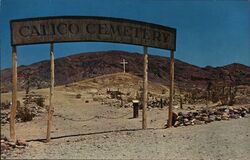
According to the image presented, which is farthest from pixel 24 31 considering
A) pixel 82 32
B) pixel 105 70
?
pixel 105 70

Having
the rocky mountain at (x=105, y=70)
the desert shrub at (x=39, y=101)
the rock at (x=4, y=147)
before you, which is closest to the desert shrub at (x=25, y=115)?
the rocky mountain at (x=105, y=70)

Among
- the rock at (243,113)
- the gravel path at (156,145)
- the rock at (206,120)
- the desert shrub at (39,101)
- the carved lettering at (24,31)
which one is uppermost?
the carved lettering at (24,31)

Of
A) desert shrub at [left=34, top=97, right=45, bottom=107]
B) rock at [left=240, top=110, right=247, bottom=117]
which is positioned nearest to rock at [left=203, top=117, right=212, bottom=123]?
rock at [left=240, top=110, right=247, bottom=117]

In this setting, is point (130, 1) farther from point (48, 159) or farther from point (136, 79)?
point (136, 79)

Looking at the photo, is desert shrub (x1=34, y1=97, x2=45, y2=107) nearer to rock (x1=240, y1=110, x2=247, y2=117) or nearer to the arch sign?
the arch sign

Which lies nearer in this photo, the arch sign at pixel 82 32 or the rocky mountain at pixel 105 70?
the arch sign at pixel 82 32

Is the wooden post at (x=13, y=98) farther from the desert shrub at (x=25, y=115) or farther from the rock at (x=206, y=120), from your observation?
the rock at (x=206, y=120)

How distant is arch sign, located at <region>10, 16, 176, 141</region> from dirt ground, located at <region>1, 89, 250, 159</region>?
0.57 metres

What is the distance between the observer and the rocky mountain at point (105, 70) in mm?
7996

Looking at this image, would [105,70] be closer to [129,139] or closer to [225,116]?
[225,116]

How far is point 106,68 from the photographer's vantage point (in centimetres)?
1386

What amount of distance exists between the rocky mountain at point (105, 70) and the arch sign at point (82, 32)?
0.53 m

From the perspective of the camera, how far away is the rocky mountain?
800 centimetres

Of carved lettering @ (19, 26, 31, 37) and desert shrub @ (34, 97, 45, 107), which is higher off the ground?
carved lettering @ (19, 26, 31, 37)
